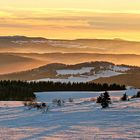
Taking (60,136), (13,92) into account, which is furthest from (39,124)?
(13,92)

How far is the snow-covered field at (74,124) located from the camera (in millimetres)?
21875

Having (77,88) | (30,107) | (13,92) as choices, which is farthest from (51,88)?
(30,107)

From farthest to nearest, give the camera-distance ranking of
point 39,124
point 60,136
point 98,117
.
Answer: point 98,117, point 39,124, point 60,136

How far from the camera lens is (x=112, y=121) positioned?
2566 centimetres

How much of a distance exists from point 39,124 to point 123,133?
4.96 meters

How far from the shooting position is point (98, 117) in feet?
89.8

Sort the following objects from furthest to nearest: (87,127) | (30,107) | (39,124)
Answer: (30,107)
(39,124)
(87,127)

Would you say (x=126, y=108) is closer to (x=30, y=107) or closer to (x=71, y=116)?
(x=71, y=116)

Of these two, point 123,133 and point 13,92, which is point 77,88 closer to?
point 13,92

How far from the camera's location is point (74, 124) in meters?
25.2

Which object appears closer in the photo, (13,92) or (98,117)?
(98,117)

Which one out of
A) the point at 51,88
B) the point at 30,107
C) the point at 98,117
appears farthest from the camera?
the point at 51,88

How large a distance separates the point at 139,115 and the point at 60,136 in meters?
6.40

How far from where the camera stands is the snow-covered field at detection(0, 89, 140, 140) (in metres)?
21.9
